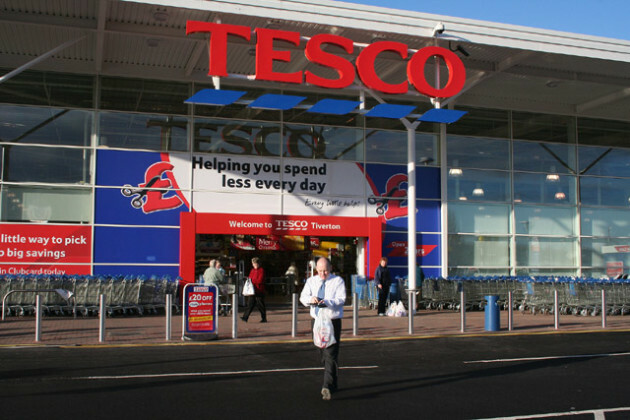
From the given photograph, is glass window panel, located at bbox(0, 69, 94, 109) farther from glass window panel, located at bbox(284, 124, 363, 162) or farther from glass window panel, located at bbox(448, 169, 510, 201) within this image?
glass window panel, located at bbox(448, 169, 510, 201)

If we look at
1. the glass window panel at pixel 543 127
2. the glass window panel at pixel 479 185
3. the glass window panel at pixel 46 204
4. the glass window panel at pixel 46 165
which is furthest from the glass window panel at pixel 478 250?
the glass window panel at pixel 46 165

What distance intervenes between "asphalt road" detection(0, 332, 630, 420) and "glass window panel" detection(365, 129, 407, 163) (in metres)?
11.8

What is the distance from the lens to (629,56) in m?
21.4

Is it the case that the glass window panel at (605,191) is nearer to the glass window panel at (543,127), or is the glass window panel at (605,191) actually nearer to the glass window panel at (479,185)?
the glass window panel at (543,127)

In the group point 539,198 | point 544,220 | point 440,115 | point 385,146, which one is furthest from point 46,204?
point 544,220

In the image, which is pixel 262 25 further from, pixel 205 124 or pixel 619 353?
pixel 619 353

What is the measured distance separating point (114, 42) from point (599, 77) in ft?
53.7

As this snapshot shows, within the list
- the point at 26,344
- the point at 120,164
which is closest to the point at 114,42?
the point at 120,164

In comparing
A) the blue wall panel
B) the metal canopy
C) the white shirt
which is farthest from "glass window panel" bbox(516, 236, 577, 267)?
the white shirt

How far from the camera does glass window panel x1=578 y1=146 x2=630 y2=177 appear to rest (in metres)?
27.3

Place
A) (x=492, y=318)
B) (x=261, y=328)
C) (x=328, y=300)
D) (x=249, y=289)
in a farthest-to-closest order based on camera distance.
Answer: (x=249, y=289), (x=261, y=328), (x=492, y=318), (x=328, y=300)

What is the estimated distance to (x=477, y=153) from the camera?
25.6 m

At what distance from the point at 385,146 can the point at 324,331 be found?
17.0 metres

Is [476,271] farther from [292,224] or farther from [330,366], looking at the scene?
[330,366]
